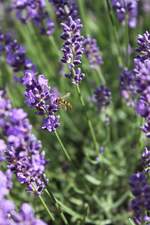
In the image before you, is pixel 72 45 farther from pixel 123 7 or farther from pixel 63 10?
pixel 123 7

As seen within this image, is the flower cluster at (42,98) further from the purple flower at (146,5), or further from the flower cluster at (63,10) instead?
the purple flower at (146,5)

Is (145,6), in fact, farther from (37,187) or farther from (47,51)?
(37,187)

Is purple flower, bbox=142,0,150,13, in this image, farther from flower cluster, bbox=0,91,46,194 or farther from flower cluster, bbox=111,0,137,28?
flower cluster, bbox=0,91,46,194

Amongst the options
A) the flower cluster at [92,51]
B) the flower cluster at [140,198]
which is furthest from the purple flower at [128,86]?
the flower cluster at [140,198]

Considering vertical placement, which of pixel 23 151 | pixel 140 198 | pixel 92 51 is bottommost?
pixel 140 198

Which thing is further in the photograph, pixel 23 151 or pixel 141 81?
pixel 23 151

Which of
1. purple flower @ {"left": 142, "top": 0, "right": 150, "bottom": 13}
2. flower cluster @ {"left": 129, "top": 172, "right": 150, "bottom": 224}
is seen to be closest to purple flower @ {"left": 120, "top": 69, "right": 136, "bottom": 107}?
flower cluster @ {"left": 129, "top": 172, "right": 150, "bottom": 224}

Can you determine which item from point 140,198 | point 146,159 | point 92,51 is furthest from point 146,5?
point 140,198

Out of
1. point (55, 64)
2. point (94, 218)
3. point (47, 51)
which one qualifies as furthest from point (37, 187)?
point (47, 51)
